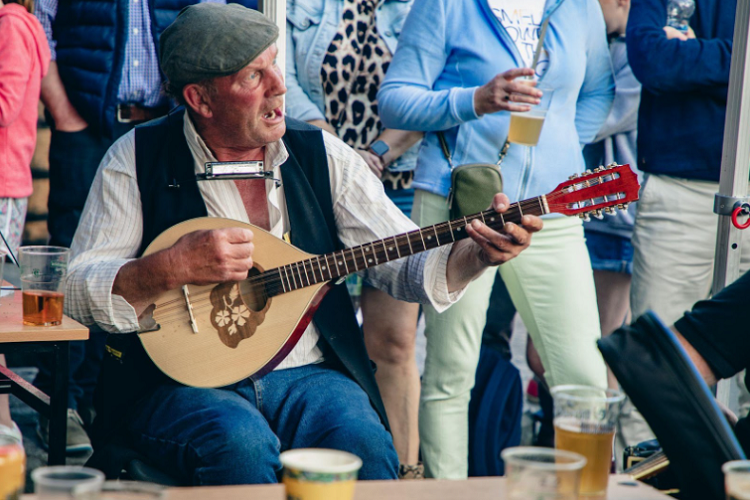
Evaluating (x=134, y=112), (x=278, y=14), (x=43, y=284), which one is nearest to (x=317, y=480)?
(x=43, y=284)

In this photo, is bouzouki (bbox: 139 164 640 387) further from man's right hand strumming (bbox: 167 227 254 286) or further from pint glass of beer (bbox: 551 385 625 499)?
pint glass of beer (bbox: 551 385 625 499)

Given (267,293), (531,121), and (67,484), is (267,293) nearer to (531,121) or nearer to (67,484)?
(531,121)

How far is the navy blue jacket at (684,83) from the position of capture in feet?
11.6

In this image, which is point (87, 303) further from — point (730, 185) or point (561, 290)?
point (730, 185)

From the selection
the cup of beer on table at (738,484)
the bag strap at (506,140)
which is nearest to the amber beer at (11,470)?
the cup of beer on table at (738,484)

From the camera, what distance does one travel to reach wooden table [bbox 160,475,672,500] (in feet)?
4.69

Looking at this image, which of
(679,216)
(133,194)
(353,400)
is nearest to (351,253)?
(353,400)

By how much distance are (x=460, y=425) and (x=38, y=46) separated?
2.14 m

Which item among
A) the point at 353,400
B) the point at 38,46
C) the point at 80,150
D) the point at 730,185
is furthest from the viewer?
the point at 80,150

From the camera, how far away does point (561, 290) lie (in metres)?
3.22

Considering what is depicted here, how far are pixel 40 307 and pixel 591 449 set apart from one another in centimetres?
147

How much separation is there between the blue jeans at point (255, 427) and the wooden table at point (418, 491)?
2.40ft

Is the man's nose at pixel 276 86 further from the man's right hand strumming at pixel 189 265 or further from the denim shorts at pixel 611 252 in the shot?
the denim shorts at pixel 611 252

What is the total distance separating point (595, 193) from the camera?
95.2 inches
